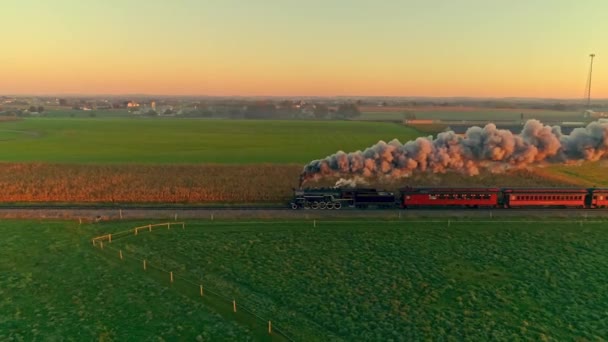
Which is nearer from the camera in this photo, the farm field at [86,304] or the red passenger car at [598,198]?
the farm field at [86,304]

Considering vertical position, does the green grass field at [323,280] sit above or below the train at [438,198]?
below

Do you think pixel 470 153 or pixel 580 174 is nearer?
pixel 470 153

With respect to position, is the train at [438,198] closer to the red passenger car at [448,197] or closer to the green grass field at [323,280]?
the red passenger car at [448,197]

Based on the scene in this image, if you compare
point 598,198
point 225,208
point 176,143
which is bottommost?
point 225,208

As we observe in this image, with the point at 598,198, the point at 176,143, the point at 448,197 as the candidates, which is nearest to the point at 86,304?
the point at 448,197

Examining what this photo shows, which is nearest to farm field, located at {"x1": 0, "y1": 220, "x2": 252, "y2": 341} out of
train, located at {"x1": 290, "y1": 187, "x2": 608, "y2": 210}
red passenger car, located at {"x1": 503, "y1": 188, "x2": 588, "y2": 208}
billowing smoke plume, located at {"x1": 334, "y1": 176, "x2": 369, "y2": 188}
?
train, located at {"x1": 290, "y1": 187, "x2": 608, "y2": 210}

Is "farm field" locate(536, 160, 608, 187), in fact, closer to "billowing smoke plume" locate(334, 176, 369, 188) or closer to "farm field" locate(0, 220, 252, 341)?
"billowing smoke plume" locate(334, 176, 369, 188)

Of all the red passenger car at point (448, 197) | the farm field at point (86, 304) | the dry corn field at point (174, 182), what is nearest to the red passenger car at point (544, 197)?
the red passenger car at point (448, 197)

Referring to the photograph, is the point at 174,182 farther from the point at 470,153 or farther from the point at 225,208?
the point at 470,153
